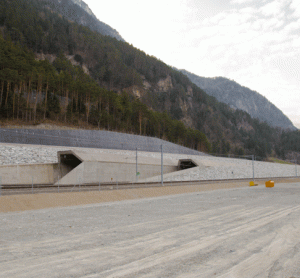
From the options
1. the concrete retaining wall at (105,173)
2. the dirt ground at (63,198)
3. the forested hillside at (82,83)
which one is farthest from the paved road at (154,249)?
the forested hillside at (82,83)

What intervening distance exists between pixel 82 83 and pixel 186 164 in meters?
46.1

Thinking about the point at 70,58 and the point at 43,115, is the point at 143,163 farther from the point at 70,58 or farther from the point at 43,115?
the point at 70,58

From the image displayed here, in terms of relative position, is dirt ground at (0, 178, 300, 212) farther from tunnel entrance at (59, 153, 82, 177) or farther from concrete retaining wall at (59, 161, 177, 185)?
tunnel entrance at (59, 153, 82, 177)

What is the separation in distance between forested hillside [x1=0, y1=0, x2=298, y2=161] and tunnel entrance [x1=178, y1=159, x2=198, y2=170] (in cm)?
3274

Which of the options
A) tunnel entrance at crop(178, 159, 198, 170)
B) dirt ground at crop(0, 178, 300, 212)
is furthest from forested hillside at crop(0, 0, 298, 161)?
dirt ground at crop(0, 178, 300, 212)

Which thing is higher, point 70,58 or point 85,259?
point 70,58

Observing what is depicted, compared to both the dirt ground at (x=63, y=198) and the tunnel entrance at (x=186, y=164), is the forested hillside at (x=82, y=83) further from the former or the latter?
the dirt ground at (x=63, y=198)

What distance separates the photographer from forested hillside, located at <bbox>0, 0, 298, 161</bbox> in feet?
213

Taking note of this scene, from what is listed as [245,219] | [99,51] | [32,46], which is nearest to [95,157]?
[245,219]

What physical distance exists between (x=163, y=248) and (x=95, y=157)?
110 ft

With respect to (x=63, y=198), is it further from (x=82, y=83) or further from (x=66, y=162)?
(x=82, y=83)

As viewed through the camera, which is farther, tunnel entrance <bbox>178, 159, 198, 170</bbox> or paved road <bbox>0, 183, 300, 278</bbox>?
tunnel entrance <bbox>178, 159, 198, 170</bbox>

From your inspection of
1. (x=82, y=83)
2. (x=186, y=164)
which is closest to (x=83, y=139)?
(x=186, y=164)

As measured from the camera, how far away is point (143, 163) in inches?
1885
